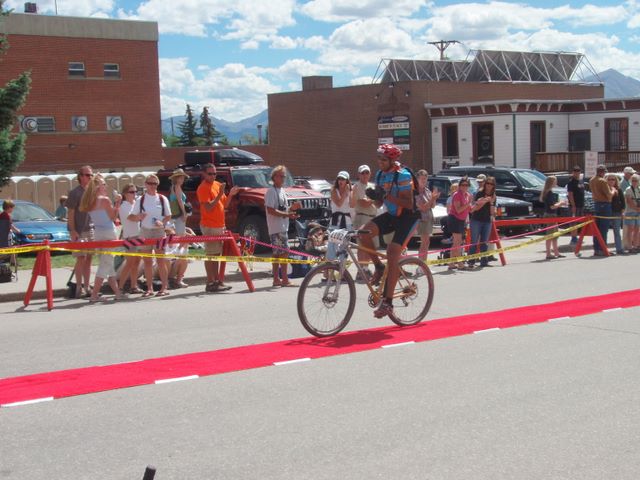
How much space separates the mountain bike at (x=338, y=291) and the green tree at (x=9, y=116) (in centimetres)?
1564

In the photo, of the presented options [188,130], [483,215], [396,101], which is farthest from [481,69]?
[188,130]

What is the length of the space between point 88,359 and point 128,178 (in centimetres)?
2738

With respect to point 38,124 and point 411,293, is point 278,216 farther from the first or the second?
point 38,124

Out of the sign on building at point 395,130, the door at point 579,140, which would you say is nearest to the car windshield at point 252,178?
the sign on building at point 395,130

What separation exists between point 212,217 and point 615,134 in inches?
1398

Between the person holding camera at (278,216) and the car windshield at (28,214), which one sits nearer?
the person holding camera at (278,216)

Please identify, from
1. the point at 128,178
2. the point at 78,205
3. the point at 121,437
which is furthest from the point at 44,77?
the point at 121,437

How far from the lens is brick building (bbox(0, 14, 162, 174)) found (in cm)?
4394

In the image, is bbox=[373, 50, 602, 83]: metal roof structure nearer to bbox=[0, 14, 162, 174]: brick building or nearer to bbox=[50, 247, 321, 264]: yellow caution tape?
bbox=[0, 14, 162, 174]: brick building

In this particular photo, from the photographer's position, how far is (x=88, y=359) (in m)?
8.20

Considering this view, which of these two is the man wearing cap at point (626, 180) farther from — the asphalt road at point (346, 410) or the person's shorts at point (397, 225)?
the person's shorts at point (397, 225)

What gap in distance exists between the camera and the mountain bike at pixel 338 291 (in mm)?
8602

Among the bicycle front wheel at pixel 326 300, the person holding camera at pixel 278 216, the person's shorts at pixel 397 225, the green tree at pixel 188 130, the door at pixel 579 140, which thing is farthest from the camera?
the green tree at pixel 188 130

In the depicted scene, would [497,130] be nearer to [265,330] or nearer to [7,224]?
[7,224]
